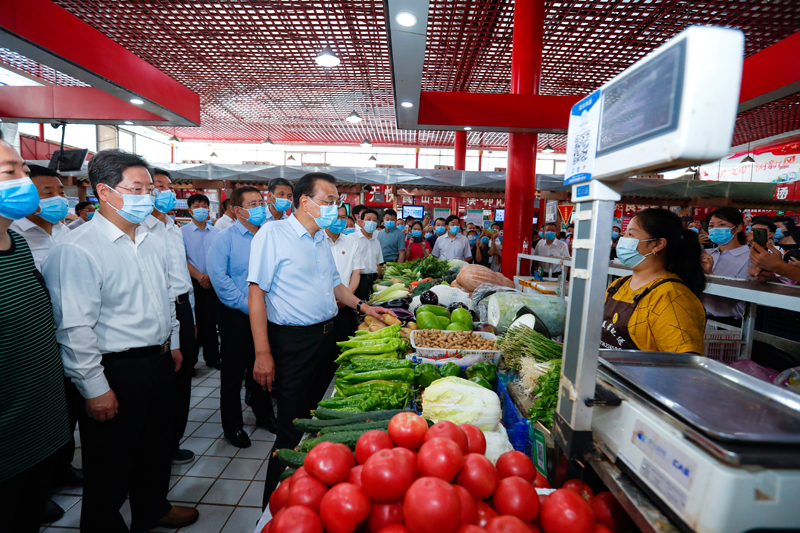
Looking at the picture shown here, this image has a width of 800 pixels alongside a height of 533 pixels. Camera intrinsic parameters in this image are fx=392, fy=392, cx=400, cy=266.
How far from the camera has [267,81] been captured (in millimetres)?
11617

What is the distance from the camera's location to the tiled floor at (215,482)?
2.63 m

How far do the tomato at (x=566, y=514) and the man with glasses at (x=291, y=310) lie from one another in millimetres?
1814

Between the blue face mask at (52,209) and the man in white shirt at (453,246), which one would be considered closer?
the blue face mask at (52,209)

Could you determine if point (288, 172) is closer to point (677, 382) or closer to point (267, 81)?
point (267, 81)

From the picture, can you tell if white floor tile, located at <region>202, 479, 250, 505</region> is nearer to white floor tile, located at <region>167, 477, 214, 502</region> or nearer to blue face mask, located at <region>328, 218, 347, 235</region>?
white floor tile, located at <region>167, 477, 214, 502</region>

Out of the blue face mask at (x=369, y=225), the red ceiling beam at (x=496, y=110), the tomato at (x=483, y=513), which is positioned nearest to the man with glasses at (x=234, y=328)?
the blue face mask at (x=369, y=225)

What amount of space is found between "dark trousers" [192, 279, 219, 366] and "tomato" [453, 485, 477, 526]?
4655 millimetres

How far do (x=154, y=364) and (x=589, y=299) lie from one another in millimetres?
2283

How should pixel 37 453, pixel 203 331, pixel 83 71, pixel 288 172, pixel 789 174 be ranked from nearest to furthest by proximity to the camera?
1. pixel 37 453
2. pixel 83 71
3. pixel 203 331
4. pixel 288 172
5. pixel 789 174

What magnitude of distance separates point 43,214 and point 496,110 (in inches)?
203

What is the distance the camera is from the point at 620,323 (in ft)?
7.42

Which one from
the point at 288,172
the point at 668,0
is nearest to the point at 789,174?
the point at 668,0

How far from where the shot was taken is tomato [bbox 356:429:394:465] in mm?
1226

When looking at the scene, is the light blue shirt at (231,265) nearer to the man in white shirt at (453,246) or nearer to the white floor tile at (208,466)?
the white floor tile at (208,466)
